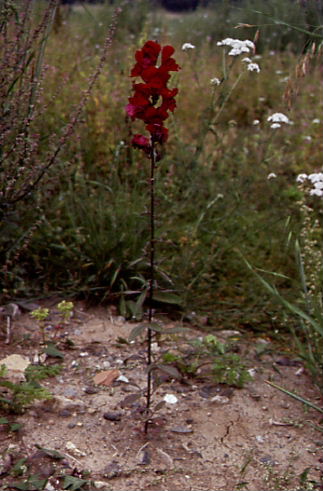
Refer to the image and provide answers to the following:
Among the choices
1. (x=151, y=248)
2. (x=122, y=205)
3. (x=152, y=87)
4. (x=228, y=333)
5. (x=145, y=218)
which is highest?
(x=152, y=87)

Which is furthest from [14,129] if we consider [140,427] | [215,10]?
[215,10]

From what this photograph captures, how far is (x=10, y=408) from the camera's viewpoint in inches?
88.8

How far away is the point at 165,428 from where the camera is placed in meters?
2.35

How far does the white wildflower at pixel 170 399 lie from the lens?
8.21 ft

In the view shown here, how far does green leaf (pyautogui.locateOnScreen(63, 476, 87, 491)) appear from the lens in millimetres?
1930

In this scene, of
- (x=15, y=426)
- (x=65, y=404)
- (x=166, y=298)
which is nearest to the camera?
(x=15, y=426)

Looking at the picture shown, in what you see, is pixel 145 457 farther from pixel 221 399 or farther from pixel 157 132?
pixel 157 132

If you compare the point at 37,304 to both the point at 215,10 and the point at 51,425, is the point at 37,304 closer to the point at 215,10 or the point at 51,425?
the point at 51,425

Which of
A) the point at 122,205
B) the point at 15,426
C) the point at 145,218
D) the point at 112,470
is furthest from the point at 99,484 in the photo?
the point at 122,205

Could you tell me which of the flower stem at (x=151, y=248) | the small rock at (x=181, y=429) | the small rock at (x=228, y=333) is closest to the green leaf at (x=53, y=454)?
the flower stem at (x=151, y=248)

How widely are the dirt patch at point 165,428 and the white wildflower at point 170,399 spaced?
2 centimetres

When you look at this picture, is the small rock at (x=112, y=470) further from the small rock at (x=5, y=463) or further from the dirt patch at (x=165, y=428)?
the small rock at (x=5, y=463)

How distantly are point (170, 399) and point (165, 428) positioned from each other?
0.59ft

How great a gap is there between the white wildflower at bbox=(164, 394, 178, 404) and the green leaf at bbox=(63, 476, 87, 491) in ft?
2.03
